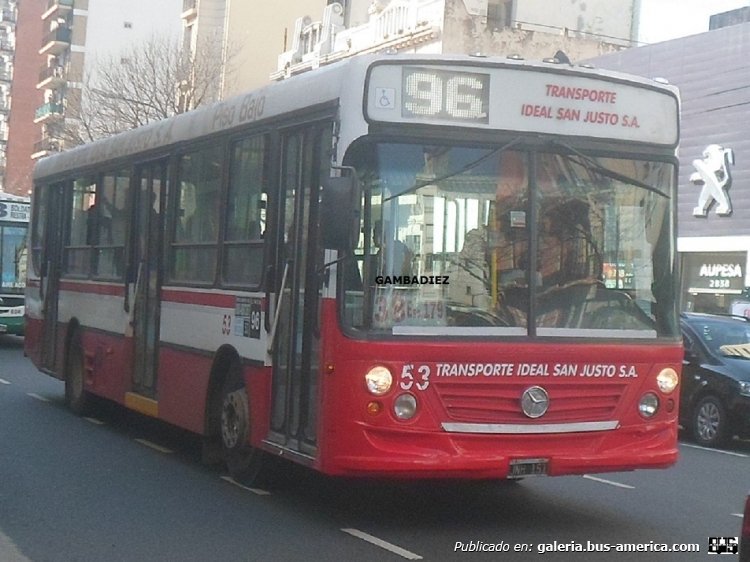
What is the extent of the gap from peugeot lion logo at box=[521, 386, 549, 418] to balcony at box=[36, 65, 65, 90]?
71517 mm

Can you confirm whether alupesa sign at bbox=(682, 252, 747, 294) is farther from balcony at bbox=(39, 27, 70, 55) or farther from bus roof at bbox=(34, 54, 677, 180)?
balcony at bbox=(39, 27, 70, 55)

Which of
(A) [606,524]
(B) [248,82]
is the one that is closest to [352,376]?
(A) [606,524]

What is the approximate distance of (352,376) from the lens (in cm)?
827

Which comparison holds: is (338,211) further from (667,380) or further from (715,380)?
(715,380)

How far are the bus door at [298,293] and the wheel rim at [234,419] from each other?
2.25ft

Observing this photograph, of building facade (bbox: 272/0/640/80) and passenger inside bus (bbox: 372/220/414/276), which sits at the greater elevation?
building facade (bbox: 272/0/640/80)

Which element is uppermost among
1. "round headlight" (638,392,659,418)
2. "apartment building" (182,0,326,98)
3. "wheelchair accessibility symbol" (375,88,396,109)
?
"apartment building" (182,0,326,98)

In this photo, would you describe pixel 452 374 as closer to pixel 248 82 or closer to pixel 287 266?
pixel 287 266

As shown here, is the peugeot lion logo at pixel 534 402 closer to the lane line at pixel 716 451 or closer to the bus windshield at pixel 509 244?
the bus windshield at pixel 509 244

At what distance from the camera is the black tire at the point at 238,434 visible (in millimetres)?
10109

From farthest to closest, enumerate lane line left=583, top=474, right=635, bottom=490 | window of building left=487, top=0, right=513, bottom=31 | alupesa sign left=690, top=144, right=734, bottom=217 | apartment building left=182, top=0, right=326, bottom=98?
apartment building left=182, top=0, right=326, bottom=98 < window of building left=487, top=0, right=513, bottom=31 < alupesa sign left=690, top=144, right=734, bottom=217 < lane line left=583, top=474, right=635, bottom=490

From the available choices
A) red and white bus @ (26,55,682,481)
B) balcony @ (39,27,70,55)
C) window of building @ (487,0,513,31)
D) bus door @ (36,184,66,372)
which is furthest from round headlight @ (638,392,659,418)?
balcony @ (39,27,70,55)

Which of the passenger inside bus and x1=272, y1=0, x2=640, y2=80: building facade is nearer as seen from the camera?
the passenger inside bus

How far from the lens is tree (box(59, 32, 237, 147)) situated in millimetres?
46062
